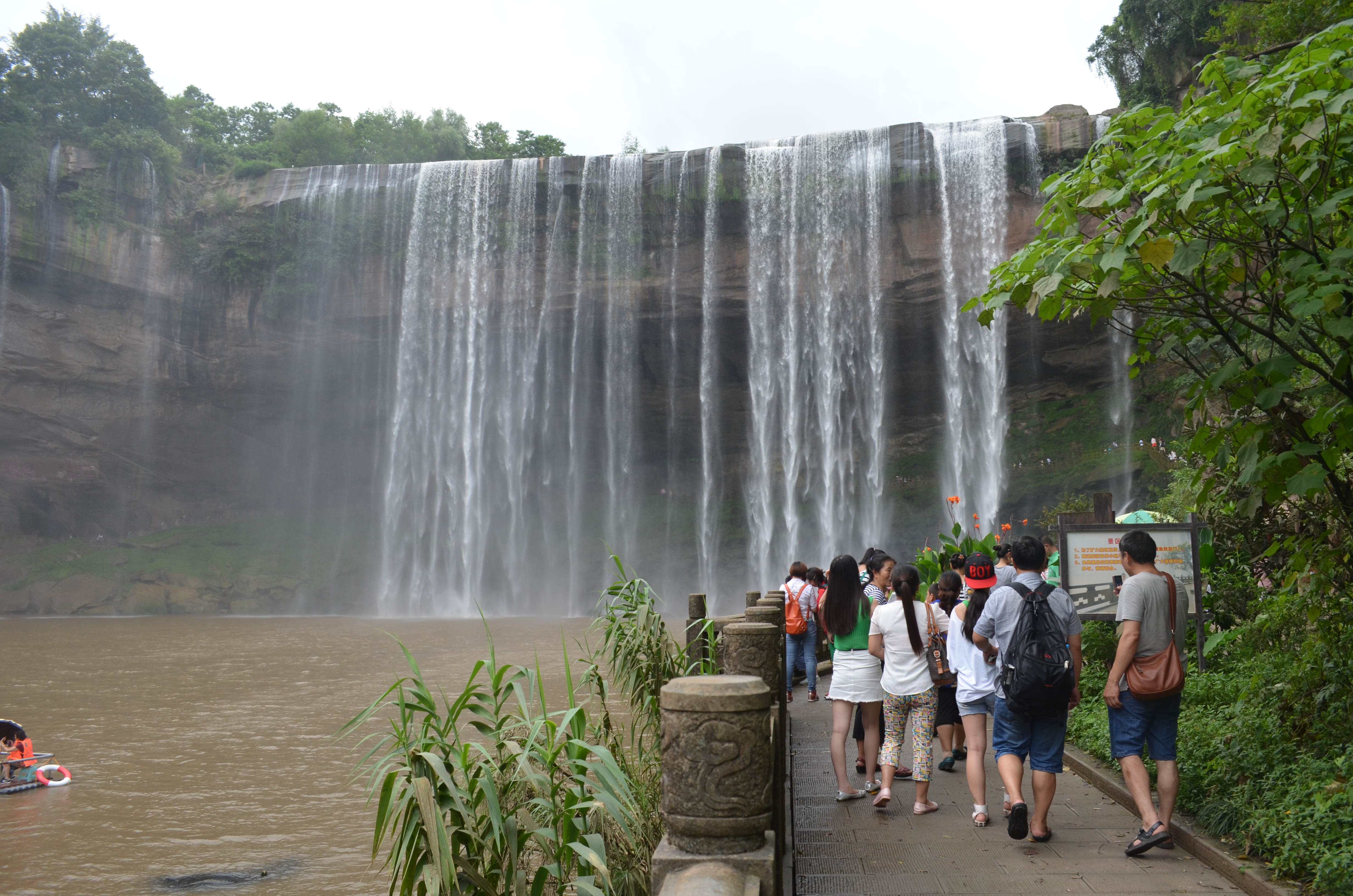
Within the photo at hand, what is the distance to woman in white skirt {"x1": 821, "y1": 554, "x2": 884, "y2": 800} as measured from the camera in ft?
20.3

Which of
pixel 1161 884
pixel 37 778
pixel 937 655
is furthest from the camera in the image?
pixel 37 778

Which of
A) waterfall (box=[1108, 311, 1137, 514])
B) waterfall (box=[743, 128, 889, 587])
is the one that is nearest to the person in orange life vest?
waterfall (box=[743, 128, 889, 587])

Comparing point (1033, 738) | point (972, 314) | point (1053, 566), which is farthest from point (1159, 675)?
point (972, 314)

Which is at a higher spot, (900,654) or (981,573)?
(981,573)

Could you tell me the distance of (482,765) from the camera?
3.58 metres

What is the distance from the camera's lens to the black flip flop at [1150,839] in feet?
16.2

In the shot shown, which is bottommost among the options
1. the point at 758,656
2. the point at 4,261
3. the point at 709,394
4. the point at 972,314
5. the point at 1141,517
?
the point at 758,656

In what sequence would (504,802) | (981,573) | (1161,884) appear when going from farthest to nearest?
(981,573) < (1161,884) < (504,802)

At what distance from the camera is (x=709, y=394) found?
104ft

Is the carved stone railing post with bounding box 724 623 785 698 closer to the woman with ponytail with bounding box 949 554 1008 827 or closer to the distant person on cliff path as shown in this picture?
the woman with ponytail with bounding box 949 554 1008 827

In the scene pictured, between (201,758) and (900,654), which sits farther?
(201,758)

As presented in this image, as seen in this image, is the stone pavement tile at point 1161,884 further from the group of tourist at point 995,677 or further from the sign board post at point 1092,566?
the sign board post at point 1092,566

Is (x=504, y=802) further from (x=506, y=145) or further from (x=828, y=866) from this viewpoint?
(x=506, y=145)

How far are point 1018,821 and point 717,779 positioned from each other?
3.10 meters
